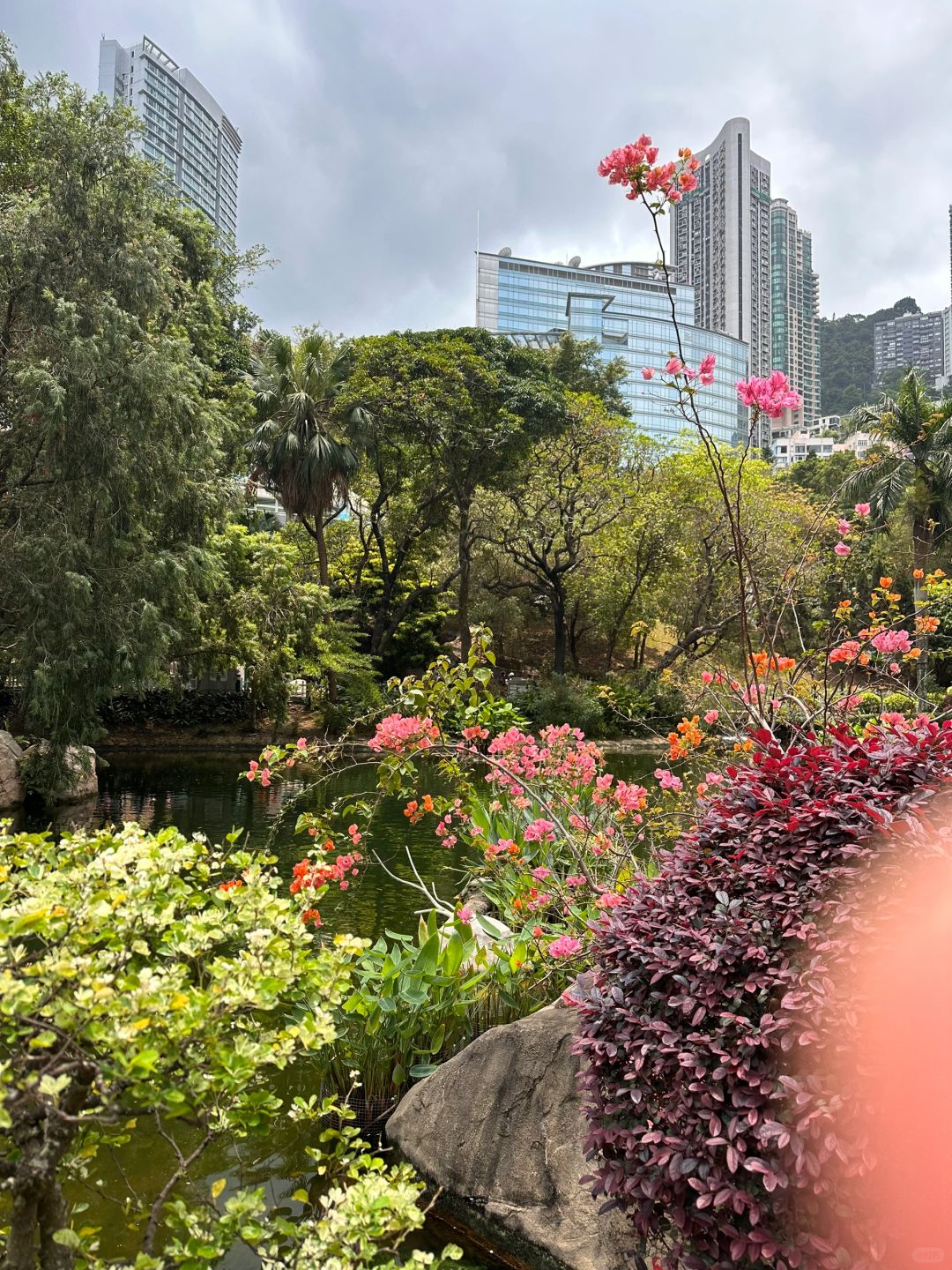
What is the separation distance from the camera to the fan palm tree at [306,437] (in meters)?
18.5

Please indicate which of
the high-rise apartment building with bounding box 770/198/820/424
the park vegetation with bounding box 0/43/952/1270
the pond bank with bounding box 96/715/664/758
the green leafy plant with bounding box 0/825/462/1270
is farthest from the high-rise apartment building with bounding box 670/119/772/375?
the green leafy plant with bounding box 0/825/462/1270

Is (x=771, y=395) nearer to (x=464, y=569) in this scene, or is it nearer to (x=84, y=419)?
(x=84, y=419)

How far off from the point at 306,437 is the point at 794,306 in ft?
322

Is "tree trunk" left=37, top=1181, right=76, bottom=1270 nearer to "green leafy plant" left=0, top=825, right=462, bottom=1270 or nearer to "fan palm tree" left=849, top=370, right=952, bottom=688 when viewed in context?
"green leafy plant" left=0, top=825, right=462, bottom=1270

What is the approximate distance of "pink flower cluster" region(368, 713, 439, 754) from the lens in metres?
4.05

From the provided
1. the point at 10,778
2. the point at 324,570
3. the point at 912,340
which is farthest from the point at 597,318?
the point at 10,778

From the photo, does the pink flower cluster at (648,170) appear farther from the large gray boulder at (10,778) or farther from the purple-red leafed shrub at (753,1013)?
the large gray boulder at (10,778)

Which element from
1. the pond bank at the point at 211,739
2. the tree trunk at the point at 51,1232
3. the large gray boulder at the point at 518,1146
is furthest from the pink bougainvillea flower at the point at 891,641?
the pond bank at the point at 211,739

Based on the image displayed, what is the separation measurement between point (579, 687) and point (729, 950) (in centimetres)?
1948

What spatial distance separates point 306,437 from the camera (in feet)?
61.3

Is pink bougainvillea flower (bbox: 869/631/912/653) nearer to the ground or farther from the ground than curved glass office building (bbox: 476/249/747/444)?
nearer to the ground

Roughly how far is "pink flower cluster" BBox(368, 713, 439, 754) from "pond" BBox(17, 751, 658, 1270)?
1255 millimetres

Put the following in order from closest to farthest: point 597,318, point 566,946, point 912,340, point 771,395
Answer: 1. point 566,946
2. point 771,395
3. point 597,318
4. point 912,340

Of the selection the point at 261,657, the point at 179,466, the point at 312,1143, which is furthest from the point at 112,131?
the point at 312,1143
